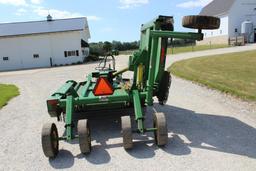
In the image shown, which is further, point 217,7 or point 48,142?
point 217,7

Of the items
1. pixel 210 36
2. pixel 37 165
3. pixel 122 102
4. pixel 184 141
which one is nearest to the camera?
pixel 37 165

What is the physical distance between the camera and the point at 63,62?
34281 millimetres

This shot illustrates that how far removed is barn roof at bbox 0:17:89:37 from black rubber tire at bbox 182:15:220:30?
30.7 metres

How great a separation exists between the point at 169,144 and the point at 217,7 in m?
55.0

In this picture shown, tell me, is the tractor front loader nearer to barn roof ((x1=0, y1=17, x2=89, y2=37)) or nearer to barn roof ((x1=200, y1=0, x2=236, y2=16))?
barn roof ((x1=0, y1=17, x2=89, y2=37))

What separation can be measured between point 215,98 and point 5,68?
3131 cm

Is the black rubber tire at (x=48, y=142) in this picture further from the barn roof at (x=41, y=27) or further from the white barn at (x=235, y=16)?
the white barn at (x=235, y=16)

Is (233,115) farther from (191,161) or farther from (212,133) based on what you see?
(191,161)

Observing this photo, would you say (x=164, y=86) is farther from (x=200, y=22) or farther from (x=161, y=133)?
(x=200, y=22)

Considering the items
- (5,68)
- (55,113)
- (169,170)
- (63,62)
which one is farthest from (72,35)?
(169,170)

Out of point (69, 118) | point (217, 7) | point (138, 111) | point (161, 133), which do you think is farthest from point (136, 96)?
point (217, 7)

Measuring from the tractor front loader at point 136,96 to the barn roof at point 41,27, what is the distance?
96.7 ft

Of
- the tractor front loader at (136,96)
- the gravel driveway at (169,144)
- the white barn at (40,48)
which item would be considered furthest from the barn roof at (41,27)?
the tractor front loader at (136,96)

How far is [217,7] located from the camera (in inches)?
2159
